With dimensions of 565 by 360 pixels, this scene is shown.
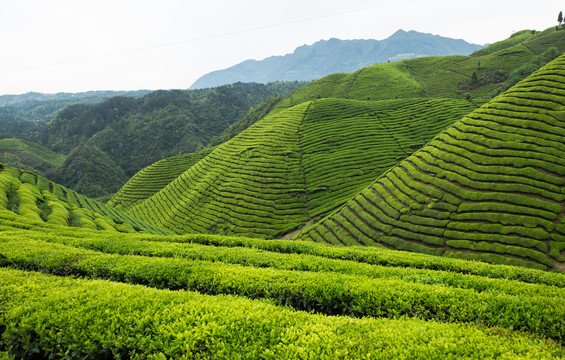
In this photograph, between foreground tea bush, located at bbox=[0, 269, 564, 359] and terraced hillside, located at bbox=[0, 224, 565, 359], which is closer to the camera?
foreground tea bush, located at bbox=[0, 269, 564, 359]

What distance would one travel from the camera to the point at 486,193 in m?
28.2

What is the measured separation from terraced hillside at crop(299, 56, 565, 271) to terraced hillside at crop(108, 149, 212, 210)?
70.5 metres

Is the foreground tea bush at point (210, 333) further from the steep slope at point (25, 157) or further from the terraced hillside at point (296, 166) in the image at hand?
the steep slope at point (25, 157)

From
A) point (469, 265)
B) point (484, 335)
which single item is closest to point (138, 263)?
point (484, 335)

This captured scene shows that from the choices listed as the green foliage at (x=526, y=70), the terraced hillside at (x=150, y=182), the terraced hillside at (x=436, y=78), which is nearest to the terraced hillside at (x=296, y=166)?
the terraced hillside at (x=150, y=182)

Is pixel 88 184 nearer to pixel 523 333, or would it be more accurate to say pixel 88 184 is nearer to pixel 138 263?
pixel 138 263

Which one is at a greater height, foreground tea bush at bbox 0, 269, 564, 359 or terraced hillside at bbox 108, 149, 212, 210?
foreground tea bush at bbox 0, 269, 564, 359

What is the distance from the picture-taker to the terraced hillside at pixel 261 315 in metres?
5.98

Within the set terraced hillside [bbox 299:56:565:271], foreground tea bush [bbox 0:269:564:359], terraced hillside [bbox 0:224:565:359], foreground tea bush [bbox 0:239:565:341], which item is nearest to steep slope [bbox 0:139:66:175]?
terraced hillside [bbox 299:56:565:271]

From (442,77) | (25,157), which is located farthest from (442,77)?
(25,157)

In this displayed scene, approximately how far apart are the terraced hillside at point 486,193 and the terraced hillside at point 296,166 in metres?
13.0

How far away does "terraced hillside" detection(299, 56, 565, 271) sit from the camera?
24188 millimetres

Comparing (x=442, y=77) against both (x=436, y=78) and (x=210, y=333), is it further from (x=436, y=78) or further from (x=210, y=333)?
(x=210, y=333)

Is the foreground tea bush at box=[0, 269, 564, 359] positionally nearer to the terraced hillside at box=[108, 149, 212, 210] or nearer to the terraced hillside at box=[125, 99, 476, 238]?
the terraced hillside at box=[125, 99, 476, 238]
